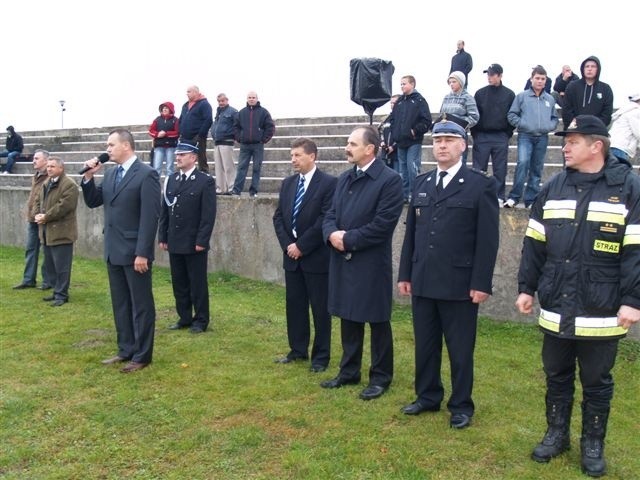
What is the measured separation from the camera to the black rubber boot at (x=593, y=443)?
13.6 feet

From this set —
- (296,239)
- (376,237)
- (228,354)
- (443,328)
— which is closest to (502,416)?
(443,328)

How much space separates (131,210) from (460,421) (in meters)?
3.39

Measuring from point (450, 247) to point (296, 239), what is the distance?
6.15 ft

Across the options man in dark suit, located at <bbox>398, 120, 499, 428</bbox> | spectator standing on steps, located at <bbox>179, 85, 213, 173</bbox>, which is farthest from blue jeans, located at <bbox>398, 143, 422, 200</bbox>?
man in dark suit, located at <bbox>398, 120, 499, 428</bbox>

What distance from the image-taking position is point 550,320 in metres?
4.12

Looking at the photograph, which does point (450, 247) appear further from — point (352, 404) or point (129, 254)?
point (129, 254)

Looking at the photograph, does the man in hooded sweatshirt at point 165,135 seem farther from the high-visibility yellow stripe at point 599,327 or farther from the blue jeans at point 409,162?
the high-visibility yellow stripe at point 599,327

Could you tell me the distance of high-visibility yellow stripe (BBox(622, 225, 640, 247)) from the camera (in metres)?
3.86

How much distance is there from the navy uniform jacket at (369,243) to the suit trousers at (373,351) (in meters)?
0.17

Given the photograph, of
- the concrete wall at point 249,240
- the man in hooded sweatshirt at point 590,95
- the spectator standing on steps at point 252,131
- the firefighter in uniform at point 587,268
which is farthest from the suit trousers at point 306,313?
the spectator standing on steps at point 252,131

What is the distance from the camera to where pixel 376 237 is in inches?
210

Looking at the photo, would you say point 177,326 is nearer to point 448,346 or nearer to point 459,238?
point 448,346

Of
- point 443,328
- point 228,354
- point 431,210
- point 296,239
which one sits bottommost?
point 228,354

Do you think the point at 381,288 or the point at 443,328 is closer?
→ the point at 443,328
